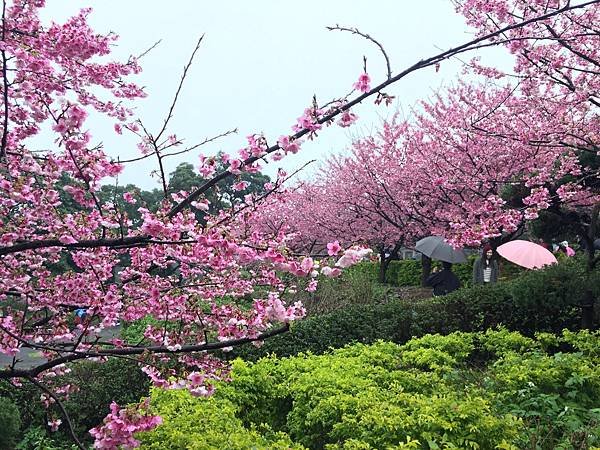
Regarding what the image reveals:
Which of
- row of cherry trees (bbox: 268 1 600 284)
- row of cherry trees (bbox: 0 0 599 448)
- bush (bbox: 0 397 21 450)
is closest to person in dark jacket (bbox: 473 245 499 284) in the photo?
row of cherry trees (bbox: 268 1 600 284)

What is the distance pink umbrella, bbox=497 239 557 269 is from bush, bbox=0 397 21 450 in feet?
27.5

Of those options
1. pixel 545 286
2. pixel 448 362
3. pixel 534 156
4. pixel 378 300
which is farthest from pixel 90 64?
pixel 534 156

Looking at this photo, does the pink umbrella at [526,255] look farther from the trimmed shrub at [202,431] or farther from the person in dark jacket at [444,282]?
the trimmed shrub at [202,431]

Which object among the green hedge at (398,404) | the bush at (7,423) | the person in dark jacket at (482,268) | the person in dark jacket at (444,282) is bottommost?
the green hedge at (398,404)

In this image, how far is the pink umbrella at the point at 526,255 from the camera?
10.2 meters

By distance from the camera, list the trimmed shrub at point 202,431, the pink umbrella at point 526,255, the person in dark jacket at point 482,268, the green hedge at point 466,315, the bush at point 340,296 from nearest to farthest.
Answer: the trimmed shrub at point 202,431
the green hedge at point 466,315
the pink umbrella at point 526,255
the bush at point 340,296
the person in dark jacket at point 482,268

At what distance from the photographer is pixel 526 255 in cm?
1034

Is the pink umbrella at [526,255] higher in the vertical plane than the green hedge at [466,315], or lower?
higher

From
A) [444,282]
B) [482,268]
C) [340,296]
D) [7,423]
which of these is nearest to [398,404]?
[7,423]

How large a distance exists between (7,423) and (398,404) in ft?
12.6

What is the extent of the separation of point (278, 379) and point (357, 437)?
148cm

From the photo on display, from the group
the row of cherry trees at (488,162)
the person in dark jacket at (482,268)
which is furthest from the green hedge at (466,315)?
the person in dark jacket at (482,268)

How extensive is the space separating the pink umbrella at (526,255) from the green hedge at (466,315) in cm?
220

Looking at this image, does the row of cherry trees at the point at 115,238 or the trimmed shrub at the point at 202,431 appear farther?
the trimmed shrub at the point at 202,431
